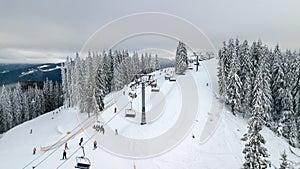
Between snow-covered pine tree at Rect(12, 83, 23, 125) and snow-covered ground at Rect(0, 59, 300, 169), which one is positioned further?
snow-covered pine tree at Rect(12, 83, 23, 125)

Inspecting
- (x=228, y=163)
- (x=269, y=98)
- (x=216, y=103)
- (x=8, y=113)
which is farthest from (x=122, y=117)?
(x=8, y=113)

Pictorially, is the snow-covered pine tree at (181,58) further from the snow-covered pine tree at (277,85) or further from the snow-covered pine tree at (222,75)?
the snow-covered pine tree at (277,85)

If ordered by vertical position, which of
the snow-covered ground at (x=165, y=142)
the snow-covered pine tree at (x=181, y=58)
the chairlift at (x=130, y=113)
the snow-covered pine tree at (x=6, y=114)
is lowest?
the snow-covered pine tree at (x=6, y=114)

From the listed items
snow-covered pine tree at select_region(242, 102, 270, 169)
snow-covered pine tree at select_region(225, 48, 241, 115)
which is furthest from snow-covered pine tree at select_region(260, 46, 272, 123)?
snow-covered pine tree at select_region(242, 102, 270, 169)

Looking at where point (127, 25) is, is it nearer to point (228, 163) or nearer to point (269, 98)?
point (228, 163)

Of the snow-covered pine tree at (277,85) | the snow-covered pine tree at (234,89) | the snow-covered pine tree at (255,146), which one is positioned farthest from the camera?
the snow-covered pine tree at (277,85)

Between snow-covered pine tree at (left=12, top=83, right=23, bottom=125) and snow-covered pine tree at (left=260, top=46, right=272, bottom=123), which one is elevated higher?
snow-covered pine tree at (left=260, top=46, right=272, bottom=123)

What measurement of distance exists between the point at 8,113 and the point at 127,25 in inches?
2724

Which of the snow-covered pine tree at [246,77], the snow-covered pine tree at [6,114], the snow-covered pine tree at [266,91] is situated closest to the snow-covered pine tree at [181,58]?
the snow-covered pine tree at [246,77]

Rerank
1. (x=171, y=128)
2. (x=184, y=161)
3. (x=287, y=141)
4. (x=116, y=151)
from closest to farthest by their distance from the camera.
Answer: (x=116, y=151)
(x=184, y=161)
(x=171, y=128)
(x=287, y=141)

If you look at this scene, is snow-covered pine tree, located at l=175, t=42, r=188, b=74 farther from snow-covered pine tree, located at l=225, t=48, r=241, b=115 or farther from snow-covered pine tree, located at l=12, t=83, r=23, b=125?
snow-covered pine tree, located at l=12, t=83, r=23, b=125

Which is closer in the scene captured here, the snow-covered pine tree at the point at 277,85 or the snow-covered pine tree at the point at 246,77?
the snow-covered pine tree at the point at 246,77

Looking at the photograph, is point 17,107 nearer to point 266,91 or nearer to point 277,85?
point 266,91

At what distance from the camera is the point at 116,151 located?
1884cm
